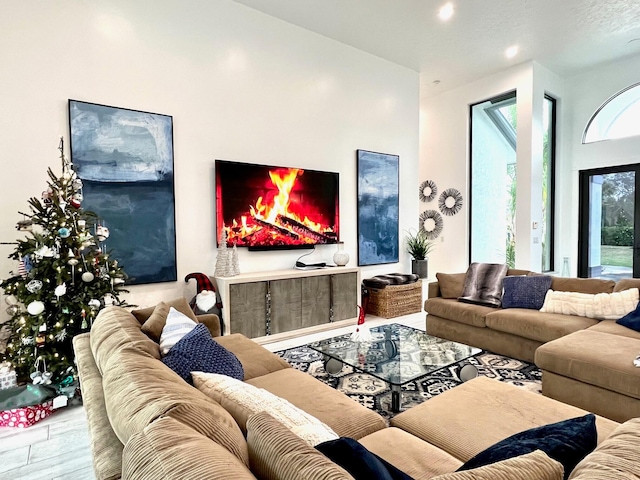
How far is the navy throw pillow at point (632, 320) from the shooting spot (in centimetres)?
283

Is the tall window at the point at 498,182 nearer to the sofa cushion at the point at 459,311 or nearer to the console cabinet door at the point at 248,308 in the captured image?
the sofa cushion at the point at 459,311

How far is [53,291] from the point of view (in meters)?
2.63

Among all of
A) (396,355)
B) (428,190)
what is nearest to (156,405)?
(396,355)

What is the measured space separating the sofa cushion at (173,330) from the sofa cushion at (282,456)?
1032mm

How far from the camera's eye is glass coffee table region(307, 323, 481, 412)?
231 cm

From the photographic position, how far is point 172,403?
945 millimetres

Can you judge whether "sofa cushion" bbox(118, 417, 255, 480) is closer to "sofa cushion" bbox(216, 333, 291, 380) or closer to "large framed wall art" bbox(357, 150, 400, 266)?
"sofa cushion" bbox(216, 333, 291, 380)

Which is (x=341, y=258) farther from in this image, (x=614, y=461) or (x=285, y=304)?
(x=614, y=461)

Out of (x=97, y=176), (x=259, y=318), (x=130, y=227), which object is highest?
(x=97, y=176)

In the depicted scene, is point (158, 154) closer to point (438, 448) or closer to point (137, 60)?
point (137, 60)

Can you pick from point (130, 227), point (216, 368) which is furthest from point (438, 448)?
point (130, 227)

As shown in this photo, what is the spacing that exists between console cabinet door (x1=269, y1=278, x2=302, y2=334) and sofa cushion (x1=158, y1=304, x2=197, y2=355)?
204 centimetres

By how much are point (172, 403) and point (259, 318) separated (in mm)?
3077

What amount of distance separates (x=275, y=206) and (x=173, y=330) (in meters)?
2.77
